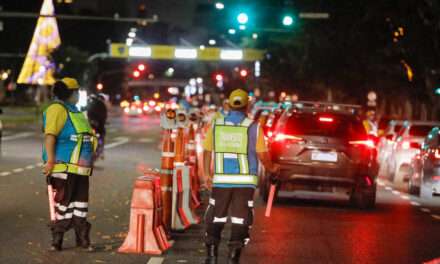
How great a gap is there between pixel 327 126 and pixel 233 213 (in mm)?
8602

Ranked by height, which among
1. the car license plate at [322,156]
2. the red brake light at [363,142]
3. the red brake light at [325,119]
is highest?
the red brake light at [325,119]

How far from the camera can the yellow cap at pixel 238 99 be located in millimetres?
11008

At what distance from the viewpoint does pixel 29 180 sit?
74.3 feet

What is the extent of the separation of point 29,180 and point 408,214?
26.0 ft

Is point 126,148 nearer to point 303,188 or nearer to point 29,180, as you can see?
A: point 29,180

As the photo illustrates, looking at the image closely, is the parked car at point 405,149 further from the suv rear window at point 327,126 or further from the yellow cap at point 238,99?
the yellow cap at point 238,99

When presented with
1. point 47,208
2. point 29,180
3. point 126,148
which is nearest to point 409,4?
point 126,148

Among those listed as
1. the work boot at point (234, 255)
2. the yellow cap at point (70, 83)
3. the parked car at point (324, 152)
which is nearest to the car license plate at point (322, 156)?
the parked car at point (324, 152)

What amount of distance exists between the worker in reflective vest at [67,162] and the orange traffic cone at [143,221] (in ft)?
1.57

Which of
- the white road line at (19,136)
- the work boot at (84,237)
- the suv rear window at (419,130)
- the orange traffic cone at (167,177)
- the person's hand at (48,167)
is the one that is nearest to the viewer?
the person's hand at (48,167)

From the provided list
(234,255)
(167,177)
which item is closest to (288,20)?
(167,177)

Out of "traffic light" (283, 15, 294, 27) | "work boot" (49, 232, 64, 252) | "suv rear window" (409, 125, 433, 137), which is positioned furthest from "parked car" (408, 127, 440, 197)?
"traffic light" (283, 15, 294, 27)

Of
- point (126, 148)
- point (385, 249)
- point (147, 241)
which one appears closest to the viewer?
point (147, 241)

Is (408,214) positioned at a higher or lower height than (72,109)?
lower
